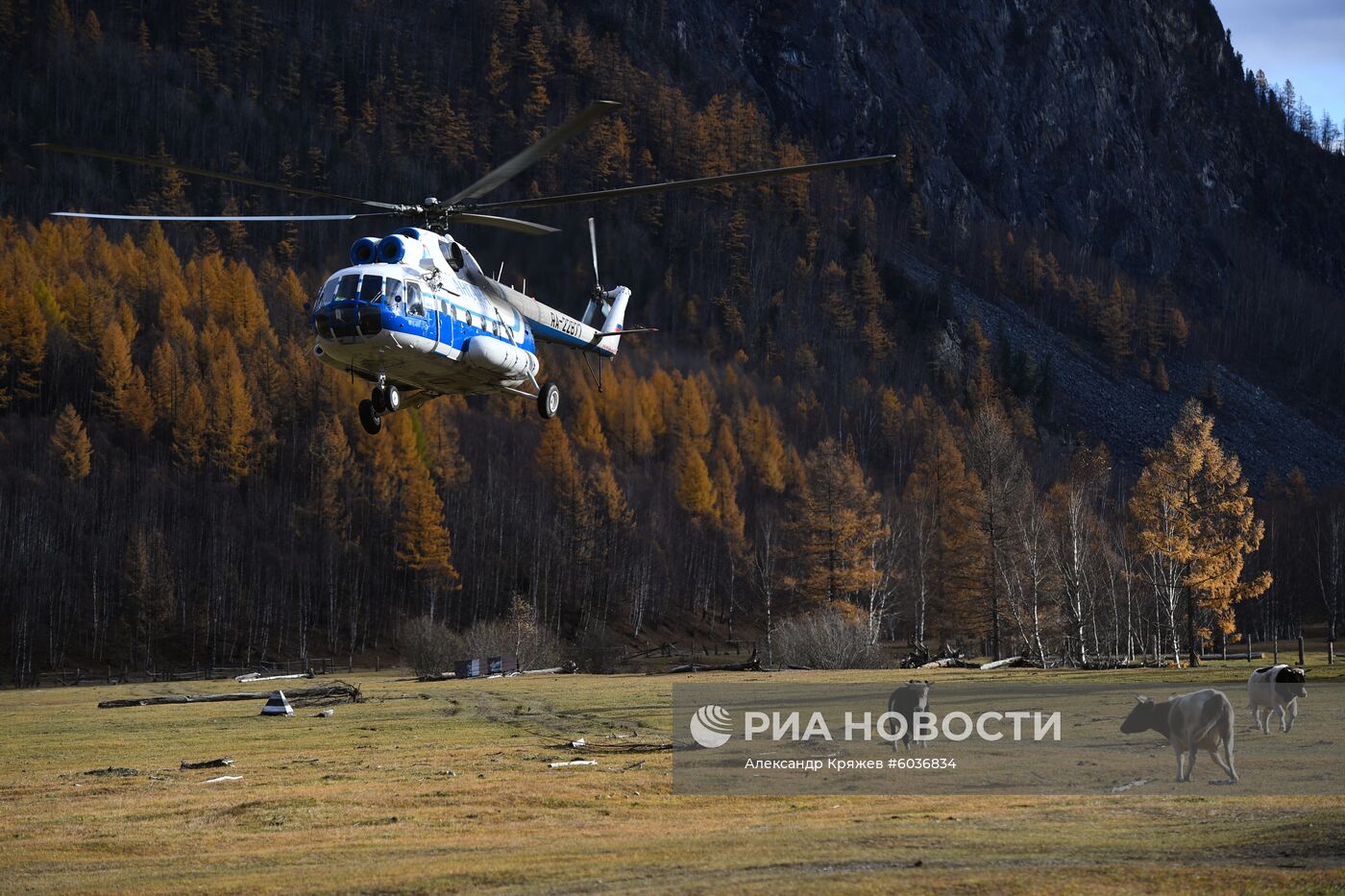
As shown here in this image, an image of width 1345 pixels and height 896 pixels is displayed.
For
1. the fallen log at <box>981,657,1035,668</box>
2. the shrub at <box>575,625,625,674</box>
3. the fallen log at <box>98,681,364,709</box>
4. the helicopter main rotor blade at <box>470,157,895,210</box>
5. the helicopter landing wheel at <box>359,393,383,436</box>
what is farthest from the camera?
the shrub at <box>575,625,625,674</box>

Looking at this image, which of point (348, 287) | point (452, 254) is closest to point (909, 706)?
point (348, 287)

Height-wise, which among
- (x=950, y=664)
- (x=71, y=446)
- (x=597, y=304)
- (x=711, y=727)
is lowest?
(x=950, y=664)

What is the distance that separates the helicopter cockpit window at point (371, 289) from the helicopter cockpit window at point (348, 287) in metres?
0.13

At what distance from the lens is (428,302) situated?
2534cm

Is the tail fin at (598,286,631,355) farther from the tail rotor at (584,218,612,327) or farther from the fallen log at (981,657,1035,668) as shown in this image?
the fallen log at (981,657,1035,668)

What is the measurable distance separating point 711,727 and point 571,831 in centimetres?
1061

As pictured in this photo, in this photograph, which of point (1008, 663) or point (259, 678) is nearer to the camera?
point (1008, 663)

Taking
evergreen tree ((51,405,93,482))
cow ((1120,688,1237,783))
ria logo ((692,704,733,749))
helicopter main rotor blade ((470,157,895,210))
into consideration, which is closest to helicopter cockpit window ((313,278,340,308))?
helicopter main rotor blade ((470,157,895,210))

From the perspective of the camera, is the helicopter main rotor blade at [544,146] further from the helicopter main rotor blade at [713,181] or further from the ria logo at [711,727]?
the ria logo at [711,727]

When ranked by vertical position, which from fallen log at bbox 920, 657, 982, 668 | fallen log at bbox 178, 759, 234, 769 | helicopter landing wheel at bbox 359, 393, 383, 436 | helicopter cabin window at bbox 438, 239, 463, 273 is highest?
helicopter cabin window at bbox 438, 239, 463, 273

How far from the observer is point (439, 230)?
28344mm

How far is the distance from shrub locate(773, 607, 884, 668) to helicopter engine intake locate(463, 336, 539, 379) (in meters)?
29.0

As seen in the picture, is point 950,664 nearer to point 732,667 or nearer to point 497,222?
point 732,667

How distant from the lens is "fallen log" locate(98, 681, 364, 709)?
44.1 m
